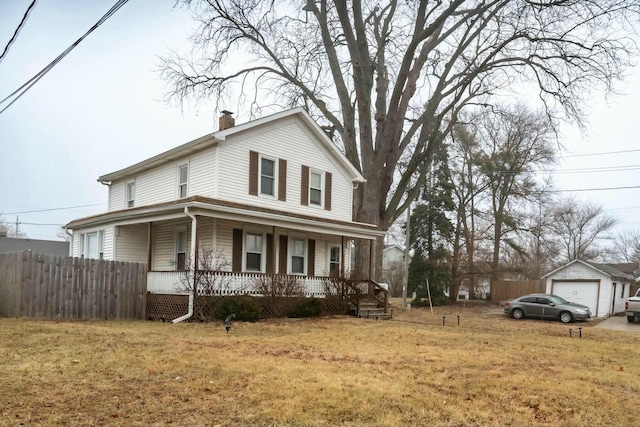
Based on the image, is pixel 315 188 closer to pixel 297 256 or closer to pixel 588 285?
pixel 297 256

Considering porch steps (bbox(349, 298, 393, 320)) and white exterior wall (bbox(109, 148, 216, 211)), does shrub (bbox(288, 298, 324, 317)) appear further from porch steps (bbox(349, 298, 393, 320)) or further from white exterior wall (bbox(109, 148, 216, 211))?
white exterior wall (bbox(109, 148, 216, 211))

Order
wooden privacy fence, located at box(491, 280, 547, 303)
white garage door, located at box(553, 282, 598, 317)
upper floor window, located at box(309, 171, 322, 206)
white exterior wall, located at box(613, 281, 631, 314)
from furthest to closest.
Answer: wooden privacy fence, located at box(491, 280, 547, 303) → white exterior wall, located at box(613, 281, 631, 314) → white garage door, located at box(553, 282, 598, 317) → upper floor window, located at box(309, 171, 322, 206)

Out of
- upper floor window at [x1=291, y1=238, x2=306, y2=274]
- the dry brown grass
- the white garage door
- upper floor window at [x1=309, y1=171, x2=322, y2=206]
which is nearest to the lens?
the dry brown grass

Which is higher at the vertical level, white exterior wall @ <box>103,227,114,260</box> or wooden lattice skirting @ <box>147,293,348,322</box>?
white exterior wall @ <box>103,227,114,260</box>

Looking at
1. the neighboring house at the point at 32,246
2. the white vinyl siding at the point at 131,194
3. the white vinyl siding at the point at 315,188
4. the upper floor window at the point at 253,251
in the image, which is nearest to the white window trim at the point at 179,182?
the upper floor window at the point at 253,251

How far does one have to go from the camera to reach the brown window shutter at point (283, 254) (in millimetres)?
18766

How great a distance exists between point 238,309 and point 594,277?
76.1 ft

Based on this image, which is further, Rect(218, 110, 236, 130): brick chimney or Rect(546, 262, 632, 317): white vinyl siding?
Rect(546, 262, 632, 317): white vinyl siding

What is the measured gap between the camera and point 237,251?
17.3 m

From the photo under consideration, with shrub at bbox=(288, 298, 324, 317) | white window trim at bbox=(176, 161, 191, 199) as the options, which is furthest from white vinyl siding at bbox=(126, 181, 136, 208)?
shrub at bbox=(288, 298, 324, 317)

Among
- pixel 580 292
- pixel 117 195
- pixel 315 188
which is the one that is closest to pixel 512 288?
pixel 580 292

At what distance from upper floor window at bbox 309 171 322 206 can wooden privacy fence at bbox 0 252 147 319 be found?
7.79 m

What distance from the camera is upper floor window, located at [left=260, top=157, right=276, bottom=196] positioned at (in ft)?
60.3

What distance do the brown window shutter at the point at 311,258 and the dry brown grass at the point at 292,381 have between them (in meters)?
8.73
